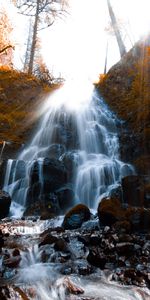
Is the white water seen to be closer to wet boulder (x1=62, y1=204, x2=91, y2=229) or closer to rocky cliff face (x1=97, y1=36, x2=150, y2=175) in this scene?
wet boulder (x1=62, y1=204, x2=91, y2=229)

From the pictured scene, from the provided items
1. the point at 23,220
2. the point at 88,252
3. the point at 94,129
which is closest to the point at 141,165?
the point at 94,129

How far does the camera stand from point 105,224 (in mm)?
9172

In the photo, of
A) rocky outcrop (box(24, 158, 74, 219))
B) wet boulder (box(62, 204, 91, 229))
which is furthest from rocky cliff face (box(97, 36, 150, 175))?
wet boulder (box(62, 204, 91, 229))

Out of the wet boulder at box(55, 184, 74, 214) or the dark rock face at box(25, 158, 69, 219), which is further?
the wet boulder at box(55, 184, 74, 214)

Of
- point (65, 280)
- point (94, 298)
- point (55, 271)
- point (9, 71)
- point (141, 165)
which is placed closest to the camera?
point (94, 298)

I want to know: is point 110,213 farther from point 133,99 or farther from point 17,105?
point 17,105

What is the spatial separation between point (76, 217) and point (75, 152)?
20.5 feet

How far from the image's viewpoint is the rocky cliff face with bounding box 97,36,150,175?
15.0m

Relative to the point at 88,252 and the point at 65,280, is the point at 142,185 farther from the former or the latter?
the point at 65,280

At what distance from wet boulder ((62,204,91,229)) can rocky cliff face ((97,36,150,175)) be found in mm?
4565

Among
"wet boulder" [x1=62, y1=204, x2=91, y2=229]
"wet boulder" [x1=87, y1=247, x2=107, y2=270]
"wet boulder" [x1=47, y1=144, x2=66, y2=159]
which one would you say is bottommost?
"wet boulder" [x1=87, y1=247, x2=107, y2=270]

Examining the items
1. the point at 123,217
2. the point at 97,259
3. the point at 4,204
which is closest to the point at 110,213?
the point at 123,217

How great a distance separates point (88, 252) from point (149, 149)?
27.4 ft

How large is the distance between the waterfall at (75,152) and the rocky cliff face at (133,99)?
55cm
